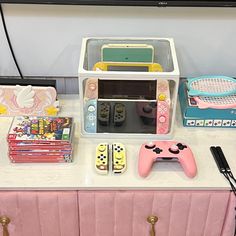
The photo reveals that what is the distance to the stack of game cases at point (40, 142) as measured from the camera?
1.18 m

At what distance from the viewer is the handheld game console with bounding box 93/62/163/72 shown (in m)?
1.33

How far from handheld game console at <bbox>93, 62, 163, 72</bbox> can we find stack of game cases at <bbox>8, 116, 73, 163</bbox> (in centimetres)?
22

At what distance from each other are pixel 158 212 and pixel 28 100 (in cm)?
54

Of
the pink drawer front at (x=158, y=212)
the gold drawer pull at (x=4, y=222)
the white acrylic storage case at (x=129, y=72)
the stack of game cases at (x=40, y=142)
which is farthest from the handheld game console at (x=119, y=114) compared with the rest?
the gold drawer pull at (x=4, y=222)

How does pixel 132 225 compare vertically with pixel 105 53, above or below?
below

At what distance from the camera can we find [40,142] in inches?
46.7

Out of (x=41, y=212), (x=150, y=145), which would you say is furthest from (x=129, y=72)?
(x=41, y=212)

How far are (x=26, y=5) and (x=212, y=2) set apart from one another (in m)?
0.59

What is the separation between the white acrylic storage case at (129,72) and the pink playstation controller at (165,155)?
9cm

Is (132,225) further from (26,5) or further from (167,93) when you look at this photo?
(26,5)

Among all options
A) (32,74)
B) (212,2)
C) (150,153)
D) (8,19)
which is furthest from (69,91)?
(212,2)

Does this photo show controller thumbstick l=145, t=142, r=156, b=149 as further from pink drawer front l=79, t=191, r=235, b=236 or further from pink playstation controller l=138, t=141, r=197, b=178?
pink drawer front l=79, t=191, r=235, b=236

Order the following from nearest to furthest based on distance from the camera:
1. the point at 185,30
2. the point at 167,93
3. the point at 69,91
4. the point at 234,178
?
the point at 234,178 < the point at 167,93 < the point at 185,30 < the point at 69,91

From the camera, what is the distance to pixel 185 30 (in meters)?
1.40
